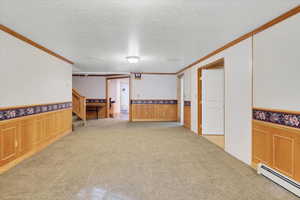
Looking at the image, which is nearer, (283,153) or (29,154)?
(283,153)

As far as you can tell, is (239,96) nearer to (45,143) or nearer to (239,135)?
(239,135)

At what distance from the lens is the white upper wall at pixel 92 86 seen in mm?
9617

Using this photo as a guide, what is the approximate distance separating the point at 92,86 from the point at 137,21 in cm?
766

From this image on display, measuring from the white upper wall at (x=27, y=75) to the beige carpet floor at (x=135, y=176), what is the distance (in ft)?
4.14

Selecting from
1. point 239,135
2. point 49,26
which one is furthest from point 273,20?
point 49,26

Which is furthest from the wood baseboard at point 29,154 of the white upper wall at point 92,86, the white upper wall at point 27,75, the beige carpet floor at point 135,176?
the white upper wall at point 92,86

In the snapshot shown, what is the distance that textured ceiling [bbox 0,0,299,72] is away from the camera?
85.7 inches

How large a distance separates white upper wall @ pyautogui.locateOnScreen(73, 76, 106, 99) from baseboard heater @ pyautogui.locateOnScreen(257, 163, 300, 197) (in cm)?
833

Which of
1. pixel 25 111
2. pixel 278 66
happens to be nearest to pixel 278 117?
pixel 278 66

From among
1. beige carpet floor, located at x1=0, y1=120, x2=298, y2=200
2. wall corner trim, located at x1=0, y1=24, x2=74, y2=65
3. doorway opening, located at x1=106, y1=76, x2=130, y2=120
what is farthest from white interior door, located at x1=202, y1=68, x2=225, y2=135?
doorway opening, located at x1=106, y1=76, x2=130, y2=120

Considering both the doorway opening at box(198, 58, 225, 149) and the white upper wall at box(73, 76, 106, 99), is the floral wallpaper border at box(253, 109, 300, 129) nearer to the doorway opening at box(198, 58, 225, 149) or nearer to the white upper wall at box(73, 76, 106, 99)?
the doorway opening at box(198, 58, 225, 149)

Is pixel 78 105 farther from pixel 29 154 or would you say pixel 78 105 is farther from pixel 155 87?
pixel 155 87

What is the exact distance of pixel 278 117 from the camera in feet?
8.22

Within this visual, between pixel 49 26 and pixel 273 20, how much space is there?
3513mm
